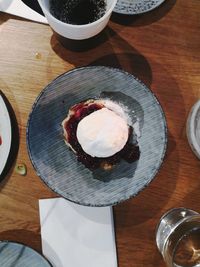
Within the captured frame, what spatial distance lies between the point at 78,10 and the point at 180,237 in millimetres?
557

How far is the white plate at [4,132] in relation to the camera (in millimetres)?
1095

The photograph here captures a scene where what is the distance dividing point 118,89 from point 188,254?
42 cm

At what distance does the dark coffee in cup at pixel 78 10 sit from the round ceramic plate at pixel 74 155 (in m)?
0.11

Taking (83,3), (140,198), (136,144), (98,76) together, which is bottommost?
(140,198)

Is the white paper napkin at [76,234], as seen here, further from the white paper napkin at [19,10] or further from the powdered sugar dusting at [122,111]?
the white paper napkin at [19,10]

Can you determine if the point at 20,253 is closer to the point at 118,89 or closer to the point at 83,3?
the point at 118,89

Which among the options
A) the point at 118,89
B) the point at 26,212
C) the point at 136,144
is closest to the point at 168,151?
the point at 136,144

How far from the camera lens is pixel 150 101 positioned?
3.57 ft

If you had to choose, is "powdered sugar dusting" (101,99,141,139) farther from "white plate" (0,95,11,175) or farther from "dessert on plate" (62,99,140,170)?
"white plate" (0,95,11,175)

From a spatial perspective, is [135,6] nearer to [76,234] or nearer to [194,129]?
[194,129]

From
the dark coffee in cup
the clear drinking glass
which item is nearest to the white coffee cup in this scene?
the dark coffee in cup

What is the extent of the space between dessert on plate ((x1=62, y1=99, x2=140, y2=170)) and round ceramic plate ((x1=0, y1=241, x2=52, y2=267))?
238 mm

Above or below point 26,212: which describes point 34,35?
above

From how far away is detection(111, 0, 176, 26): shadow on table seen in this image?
1161 millimetres
